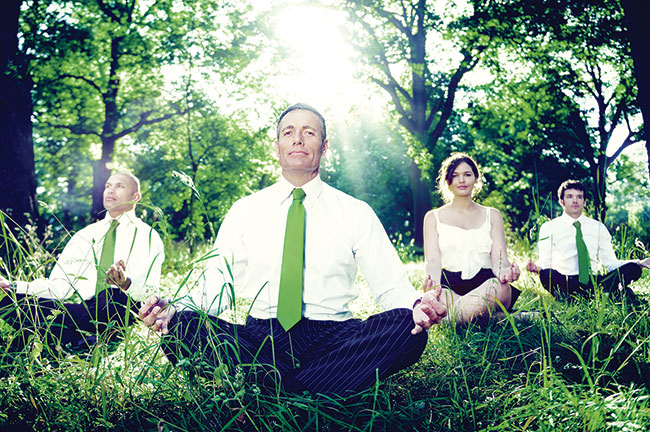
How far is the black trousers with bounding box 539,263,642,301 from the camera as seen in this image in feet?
16.4

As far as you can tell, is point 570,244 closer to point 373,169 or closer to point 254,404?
point 254,404

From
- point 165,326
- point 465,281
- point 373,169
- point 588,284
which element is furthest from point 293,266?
point 373,169

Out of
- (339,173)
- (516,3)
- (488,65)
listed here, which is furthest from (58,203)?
(516,3)

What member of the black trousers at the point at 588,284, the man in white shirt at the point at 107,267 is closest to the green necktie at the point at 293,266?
the man in white shirt at the point at 107,267

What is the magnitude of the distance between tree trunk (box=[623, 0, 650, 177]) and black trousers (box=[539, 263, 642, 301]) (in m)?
1.41

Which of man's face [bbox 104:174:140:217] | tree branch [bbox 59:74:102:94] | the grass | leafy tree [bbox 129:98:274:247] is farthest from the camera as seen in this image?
leafy tree [bbox 129:98:274:247]

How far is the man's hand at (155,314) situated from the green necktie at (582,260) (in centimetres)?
452

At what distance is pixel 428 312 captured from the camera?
250cm

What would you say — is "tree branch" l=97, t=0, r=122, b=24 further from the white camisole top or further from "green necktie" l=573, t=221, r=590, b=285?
"green necktie" l=573, t=221, r=590, b=285

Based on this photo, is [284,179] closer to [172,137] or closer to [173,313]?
[173,313]

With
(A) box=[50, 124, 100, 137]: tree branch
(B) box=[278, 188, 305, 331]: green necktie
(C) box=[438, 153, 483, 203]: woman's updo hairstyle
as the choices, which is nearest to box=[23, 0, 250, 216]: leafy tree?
(A) box=[50, 124, 100, 137]: tree branch

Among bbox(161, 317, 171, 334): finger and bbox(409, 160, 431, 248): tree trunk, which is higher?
bbox(409, 160, 431, 248): tree trunk

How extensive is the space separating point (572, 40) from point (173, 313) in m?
12.1

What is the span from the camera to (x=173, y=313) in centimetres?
263
